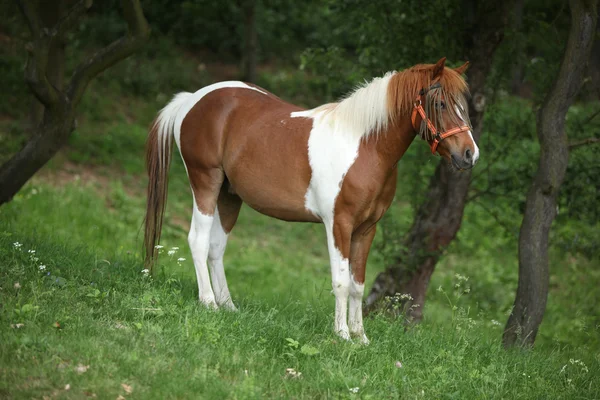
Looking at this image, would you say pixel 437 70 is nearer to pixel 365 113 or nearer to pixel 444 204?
pixel 365 113

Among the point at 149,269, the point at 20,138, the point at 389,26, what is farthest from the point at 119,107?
the point at 149,269

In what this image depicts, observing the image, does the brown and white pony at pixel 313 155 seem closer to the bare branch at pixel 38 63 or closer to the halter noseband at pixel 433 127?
the halter noseband at pixel 433 127

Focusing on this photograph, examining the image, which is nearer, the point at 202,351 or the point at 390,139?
the point at 202,351

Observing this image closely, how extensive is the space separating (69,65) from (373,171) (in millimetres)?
11560

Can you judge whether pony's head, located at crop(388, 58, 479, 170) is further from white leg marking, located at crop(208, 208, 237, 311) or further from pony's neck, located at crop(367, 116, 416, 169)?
white leg marking, located at crop(208, 208, 237, 311)

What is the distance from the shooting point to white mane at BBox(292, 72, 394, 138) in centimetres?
521

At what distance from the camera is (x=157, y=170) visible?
608 centimetres

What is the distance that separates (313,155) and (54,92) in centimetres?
282

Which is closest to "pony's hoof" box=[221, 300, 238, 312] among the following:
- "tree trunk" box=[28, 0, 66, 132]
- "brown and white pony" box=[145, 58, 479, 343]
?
"brown and white pony" box=[145, 58, 479, 343]

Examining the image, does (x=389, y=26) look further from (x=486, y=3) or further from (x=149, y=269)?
(x=149, y=269)

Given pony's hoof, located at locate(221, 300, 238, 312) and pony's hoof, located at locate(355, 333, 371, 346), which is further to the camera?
pony's hoof, located at locate(221, 300, 238, 312)

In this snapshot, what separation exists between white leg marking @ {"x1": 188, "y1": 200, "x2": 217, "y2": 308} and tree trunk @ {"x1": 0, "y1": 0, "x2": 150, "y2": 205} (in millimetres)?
1928

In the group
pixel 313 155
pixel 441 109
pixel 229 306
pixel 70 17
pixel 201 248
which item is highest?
pixel 70 17

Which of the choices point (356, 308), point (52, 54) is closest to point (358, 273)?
point (356, 308)
